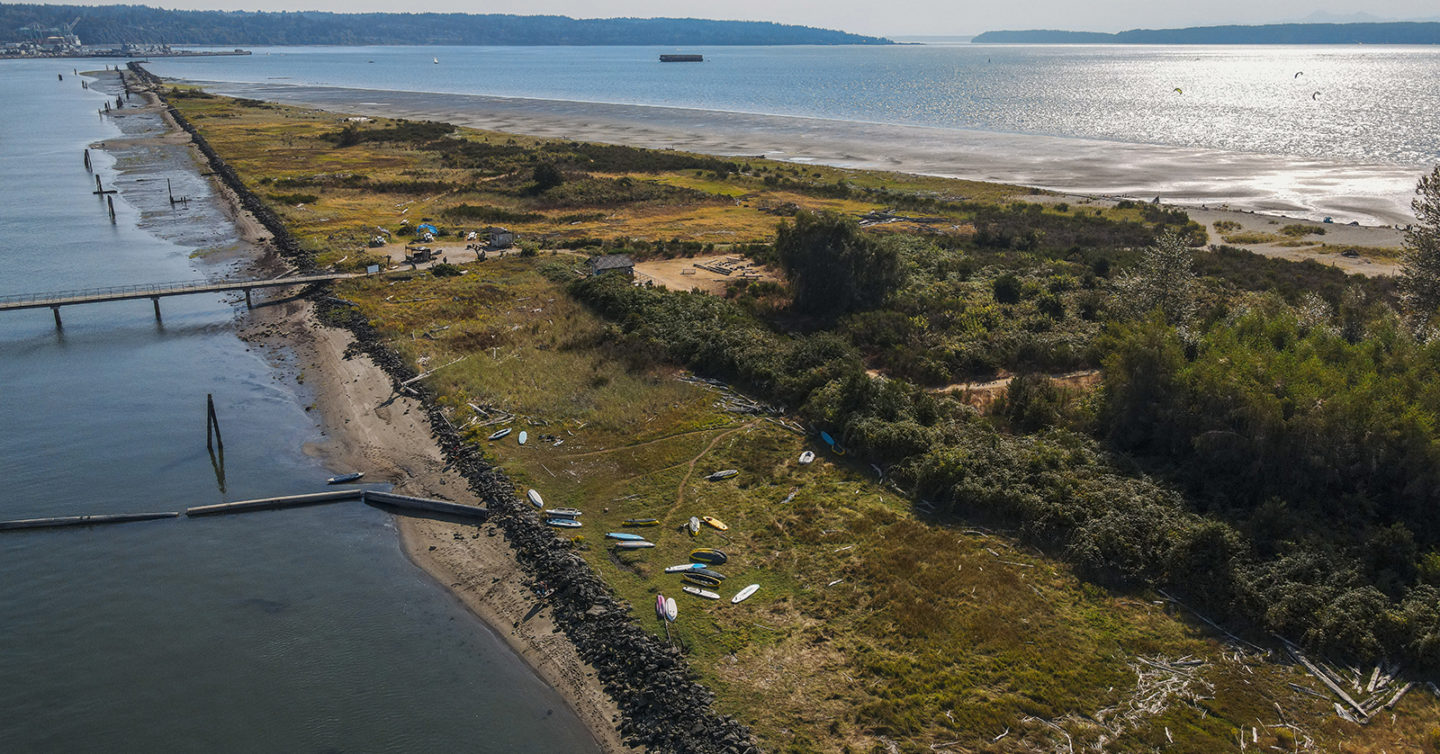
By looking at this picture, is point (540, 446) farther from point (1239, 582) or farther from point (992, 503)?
point (1239, 582)

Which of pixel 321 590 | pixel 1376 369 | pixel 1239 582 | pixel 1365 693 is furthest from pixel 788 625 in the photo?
pixel 1376 369

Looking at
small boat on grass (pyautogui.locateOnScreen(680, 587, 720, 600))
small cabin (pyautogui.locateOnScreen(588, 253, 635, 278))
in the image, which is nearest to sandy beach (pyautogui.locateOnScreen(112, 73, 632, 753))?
small boat on grass (pyautogui.locateOnScreen(680, 587, 720, 600))

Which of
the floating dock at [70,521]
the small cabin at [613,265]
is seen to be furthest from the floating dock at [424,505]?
the small cabin at [613,265]

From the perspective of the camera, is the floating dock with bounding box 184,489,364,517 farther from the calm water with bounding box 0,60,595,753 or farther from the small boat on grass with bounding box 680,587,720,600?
the small boat on grass with bounding box 680,587,720,600

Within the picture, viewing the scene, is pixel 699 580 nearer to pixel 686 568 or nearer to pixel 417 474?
pixel 686 568

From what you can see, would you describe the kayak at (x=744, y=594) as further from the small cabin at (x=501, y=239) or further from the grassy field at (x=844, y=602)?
the small cabin at (x=501, y=239)

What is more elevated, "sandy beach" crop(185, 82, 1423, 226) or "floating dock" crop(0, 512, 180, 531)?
"sandy beach" crop(185, 82, 1423, 226)
